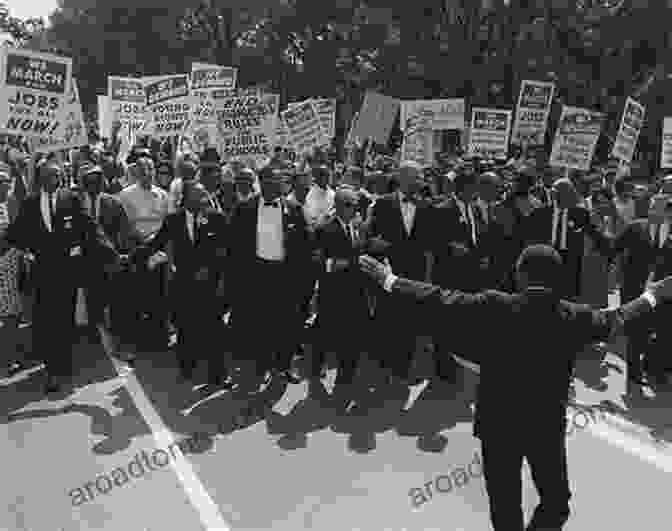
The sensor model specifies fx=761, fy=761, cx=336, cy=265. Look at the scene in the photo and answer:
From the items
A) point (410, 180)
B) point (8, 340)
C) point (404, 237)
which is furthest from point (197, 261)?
point (8, 340)

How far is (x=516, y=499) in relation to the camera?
377 cm

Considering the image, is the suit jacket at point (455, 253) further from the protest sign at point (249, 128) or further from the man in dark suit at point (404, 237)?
the protest sign at point (249, 128)

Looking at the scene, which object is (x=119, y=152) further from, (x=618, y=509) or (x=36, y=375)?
(x=618, y=509)

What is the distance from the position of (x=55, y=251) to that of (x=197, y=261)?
4.39ft

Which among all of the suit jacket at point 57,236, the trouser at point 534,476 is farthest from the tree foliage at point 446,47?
the trouser at point 534,476

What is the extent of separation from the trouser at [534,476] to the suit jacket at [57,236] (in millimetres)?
4972

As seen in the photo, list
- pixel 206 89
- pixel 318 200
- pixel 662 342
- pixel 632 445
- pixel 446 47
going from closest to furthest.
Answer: pixel 632 445
pixel 662 342
pixel 318 200
pixel 206 89
pixel 446 47

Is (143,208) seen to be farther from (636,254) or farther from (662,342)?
(662,342)

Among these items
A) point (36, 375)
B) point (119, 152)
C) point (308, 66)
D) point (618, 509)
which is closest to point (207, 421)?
point (36, 375)

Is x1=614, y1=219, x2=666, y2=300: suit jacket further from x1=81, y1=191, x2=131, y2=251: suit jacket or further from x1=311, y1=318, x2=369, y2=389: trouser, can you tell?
x1=81, y1=191, x2=131, y2=251: suit jacket

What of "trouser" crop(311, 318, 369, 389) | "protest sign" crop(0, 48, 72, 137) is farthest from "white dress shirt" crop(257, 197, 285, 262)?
"protest sign" crop(0, 48, 72, 137)

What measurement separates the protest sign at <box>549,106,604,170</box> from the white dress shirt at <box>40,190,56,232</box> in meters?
7.01

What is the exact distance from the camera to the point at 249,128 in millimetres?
10859

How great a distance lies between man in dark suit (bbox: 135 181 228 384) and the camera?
24.3 ft
